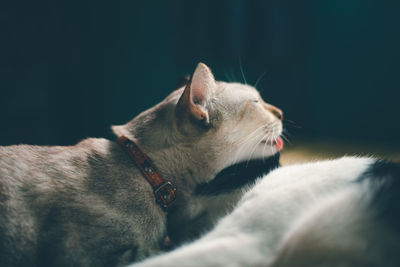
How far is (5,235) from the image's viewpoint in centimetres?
79

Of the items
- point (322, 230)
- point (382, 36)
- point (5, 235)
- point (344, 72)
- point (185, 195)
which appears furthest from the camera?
point (344, 72)

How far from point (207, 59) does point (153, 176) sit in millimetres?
1672

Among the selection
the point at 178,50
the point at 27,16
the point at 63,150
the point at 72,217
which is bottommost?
the point at 72,217

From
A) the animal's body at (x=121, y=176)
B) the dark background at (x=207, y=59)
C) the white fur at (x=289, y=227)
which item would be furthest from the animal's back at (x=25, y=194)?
the dark background at (x=207, y=59)

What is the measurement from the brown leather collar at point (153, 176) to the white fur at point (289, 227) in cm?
25

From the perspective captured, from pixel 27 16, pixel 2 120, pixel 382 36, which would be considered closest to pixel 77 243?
pixel 2 120

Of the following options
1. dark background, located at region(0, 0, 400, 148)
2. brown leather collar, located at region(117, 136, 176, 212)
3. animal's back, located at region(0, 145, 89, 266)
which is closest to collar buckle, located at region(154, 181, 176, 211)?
brown leather collar, located at region(117, 136, 176, 212)

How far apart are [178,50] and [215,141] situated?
168 cm

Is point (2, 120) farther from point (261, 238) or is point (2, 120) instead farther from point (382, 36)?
point (382, 36)

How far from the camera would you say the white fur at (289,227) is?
1.93 ft

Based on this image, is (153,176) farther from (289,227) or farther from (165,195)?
(289,227)

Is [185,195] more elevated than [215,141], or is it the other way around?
[215,141]

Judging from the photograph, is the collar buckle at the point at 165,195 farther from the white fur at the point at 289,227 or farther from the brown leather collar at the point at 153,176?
the white fur at the point at 289,227

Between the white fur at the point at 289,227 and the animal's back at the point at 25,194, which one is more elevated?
the animal's back at the point at 25,194
